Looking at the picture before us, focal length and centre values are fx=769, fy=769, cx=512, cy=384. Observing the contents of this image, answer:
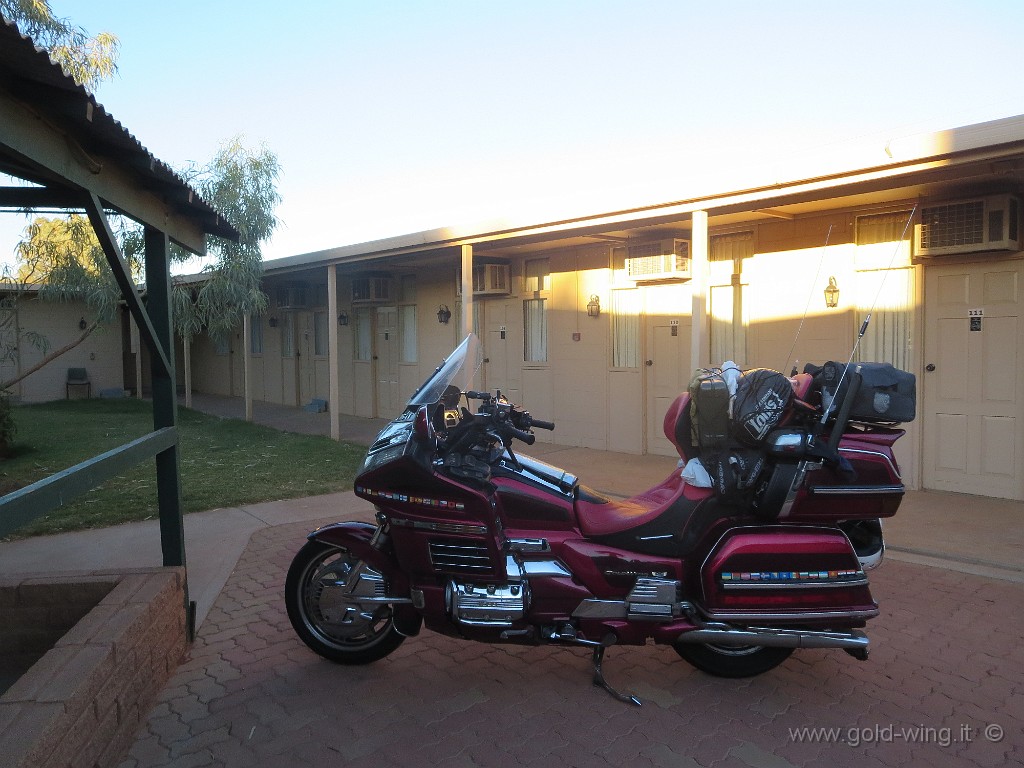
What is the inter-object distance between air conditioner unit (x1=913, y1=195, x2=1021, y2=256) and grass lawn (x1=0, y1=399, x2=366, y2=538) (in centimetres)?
591

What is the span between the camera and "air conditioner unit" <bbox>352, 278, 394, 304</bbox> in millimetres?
13359

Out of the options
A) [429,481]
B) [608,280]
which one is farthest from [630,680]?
[608,280]

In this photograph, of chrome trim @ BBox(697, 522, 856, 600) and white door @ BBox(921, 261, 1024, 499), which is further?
white door @ BBox(921, 261, 1024, 499)

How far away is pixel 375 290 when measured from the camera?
526 inches

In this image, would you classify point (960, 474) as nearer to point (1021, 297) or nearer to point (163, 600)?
point (1021, 297)

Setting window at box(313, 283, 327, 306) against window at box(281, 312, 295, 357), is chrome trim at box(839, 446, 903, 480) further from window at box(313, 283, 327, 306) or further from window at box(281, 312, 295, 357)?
window at box(281, 312, 295, 357)

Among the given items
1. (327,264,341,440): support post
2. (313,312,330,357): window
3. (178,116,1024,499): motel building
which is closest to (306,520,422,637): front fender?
(178,116,1024,499): motel building

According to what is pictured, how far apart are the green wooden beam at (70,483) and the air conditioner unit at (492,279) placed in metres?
7.14

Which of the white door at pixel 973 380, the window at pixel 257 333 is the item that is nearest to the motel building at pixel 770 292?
the white door at pixel 973 380

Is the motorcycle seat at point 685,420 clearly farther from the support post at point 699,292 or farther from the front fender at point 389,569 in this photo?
the support post at point 699,292

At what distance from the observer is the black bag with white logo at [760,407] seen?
3109mm

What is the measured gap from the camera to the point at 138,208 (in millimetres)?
3717

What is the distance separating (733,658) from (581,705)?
73 centimetres

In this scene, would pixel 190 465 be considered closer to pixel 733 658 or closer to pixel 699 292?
pixel 699 292
